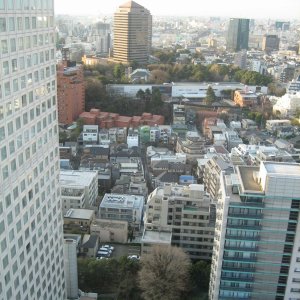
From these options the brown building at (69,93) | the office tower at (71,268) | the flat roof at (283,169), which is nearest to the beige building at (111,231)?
the office tower at (71,268)

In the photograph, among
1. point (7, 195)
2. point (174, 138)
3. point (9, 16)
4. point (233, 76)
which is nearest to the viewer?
point (9, 16)

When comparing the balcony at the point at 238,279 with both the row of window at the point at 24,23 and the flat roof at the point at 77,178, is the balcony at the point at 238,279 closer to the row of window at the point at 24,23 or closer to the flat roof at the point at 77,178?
the row of window at the point at 24,23

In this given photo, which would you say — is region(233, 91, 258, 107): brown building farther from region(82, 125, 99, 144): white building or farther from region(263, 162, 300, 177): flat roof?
region(263, 162, 300, 177): flat roof

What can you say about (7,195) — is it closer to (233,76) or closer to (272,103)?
(272,103)

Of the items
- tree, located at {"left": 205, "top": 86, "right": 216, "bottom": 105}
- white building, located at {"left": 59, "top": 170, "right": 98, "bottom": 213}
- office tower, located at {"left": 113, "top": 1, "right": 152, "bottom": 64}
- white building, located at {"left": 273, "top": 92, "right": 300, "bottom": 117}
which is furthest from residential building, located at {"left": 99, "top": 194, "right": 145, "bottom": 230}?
office tower, located at {"left": 113, "top": 1, "right": 152, "bottom": 64}

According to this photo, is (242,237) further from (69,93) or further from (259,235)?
(69,93)

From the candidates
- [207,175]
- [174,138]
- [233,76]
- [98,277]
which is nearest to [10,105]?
[98,277]
